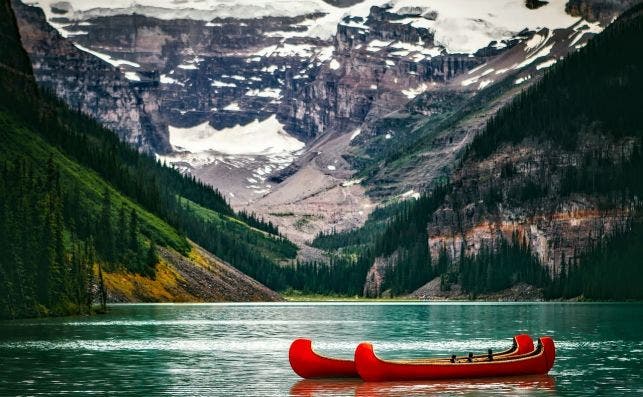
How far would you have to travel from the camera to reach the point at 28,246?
612 feet

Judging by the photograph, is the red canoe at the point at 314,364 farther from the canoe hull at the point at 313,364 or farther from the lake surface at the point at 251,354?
the lake surface at the point at 251,354

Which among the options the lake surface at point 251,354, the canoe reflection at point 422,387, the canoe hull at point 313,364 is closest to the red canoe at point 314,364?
the canoe hull at point 313,364

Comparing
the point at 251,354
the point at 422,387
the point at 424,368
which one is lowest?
the point at 251,354

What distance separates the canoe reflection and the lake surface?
0.08m

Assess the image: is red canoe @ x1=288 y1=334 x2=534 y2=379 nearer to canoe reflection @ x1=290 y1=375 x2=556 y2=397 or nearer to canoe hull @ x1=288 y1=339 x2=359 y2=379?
canoe hull @ x1=288 y1=339 x2=359 y2=379

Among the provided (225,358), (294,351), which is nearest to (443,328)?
(225,358)

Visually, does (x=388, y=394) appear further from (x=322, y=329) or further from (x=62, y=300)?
(x=62, y=300)

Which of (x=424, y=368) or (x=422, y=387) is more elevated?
(x=424, y=368)

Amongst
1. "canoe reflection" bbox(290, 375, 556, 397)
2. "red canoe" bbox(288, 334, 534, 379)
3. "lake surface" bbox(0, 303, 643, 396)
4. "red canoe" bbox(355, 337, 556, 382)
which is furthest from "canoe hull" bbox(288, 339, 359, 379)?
"red canoe" bbox(355, 337, 556, 382)

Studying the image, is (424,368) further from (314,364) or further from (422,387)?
(314,364)

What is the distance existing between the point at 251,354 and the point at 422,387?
116 ft

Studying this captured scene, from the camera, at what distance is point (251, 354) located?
128 m

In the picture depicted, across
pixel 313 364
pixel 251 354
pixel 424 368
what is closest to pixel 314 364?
pixel 313 364

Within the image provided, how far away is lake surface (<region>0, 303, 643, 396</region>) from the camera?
95000 mm
